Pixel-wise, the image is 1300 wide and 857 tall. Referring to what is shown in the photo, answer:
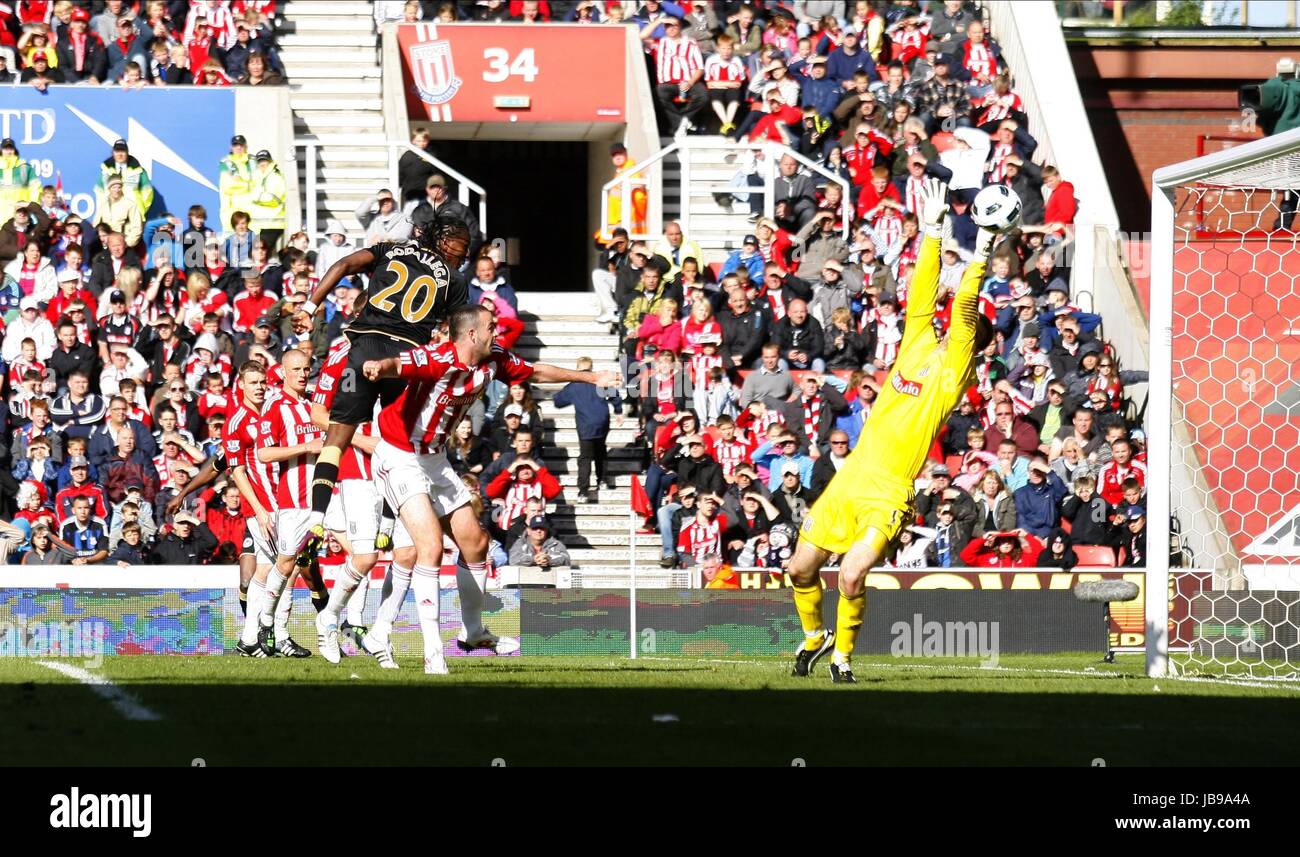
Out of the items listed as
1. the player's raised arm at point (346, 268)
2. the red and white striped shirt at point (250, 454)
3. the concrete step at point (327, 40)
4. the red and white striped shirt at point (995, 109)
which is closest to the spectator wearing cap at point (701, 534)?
the red and white striped shirt at point (250, 454)

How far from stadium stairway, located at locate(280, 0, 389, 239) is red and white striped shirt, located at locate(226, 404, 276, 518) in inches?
408

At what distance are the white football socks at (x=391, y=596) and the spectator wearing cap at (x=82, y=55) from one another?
43.7ft

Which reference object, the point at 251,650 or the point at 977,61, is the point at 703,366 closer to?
the point at 977,61

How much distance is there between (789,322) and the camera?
73.3 ft

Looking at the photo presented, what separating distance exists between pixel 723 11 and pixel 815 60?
78.7 inches

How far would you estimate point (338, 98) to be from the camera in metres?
26.7

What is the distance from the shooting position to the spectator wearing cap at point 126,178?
23.2 metres

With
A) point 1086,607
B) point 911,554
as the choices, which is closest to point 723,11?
point 911,554

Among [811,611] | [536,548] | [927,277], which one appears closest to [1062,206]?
[536,548]

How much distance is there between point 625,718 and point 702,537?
1055cm

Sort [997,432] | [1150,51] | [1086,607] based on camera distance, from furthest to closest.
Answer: [1150,51], [997,432], [1086,607]

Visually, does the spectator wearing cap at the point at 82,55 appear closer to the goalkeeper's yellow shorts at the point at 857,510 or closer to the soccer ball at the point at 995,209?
the goalkeeper's yellow shorts at the point at 857,510

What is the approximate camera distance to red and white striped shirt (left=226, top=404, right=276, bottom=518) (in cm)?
1445

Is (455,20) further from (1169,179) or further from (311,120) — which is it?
(1169,179)
